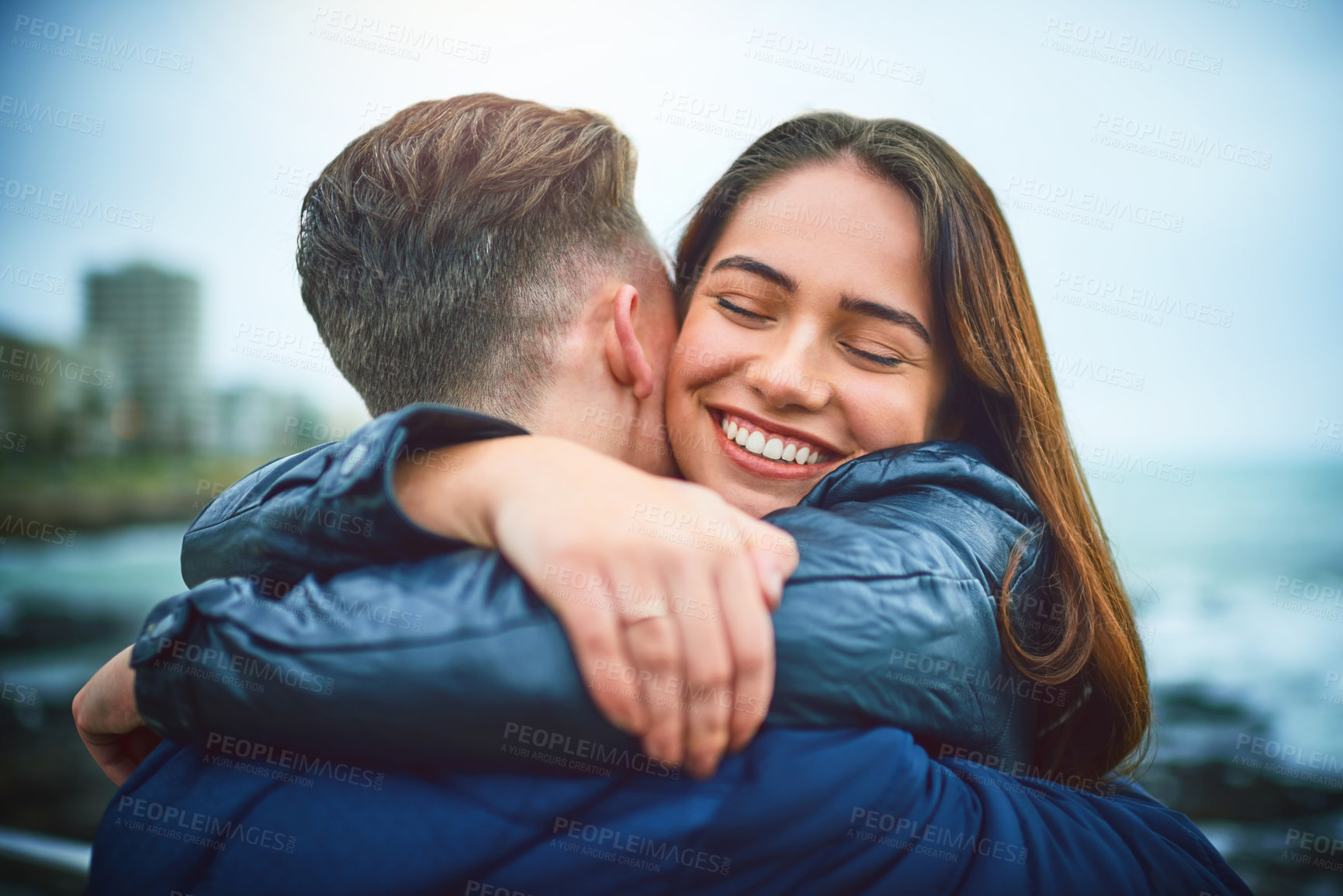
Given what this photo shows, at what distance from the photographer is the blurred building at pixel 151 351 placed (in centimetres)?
2878

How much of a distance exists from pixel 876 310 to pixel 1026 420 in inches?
19.0

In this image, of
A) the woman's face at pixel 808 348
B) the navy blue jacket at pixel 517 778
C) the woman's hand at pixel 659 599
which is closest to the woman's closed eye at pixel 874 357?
the woman's face at pixel 808 348

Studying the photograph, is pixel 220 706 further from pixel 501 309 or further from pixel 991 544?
pixel 991 544

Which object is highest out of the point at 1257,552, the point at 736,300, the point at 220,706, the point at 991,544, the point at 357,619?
the point at 736,300

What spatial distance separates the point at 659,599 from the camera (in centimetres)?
94

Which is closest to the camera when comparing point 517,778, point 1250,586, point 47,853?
point 517,778

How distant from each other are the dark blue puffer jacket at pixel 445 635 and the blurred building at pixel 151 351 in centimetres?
3113

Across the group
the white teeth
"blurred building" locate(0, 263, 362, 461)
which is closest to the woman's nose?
the white teeth

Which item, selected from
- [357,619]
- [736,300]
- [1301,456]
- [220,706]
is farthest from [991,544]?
[1301,456]

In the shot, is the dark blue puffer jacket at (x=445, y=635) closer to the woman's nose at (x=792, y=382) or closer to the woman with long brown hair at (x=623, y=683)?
the woman with long brown hair at (x=623, y=683)

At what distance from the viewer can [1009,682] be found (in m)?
1.42

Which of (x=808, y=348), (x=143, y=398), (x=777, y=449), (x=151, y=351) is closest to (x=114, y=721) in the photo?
(x=777, y=449)

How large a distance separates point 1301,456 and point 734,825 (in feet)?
153

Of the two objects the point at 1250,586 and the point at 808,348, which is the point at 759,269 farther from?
the point at 1250,586
